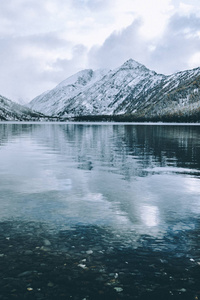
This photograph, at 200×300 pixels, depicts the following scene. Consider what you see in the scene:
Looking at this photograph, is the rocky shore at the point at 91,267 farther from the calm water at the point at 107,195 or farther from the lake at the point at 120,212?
the calm water at the point at 107,195

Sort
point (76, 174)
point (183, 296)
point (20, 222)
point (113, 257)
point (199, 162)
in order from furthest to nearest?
1. point (199, 162)
2. point (76, 174)
3. point (20, 222)
4. point (113, 257)
5. point (183, 296)

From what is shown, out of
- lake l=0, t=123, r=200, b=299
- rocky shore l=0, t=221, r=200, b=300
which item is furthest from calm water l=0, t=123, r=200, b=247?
rocky shore l=0, t=221, r=200, b=300

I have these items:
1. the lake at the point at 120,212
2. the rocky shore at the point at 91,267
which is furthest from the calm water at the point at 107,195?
the rocky shore at the point at 91,267

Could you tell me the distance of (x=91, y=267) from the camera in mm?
12195

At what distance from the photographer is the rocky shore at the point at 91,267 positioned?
1067cm

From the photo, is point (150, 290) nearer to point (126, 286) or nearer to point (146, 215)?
point (126, 286)

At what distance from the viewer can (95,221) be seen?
57.6ft

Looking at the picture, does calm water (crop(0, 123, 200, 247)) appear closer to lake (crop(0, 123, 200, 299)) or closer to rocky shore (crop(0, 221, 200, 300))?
lake (crop(0, 123, 200, 299))

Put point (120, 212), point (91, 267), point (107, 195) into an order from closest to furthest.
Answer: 1. point (91, 267)
2. point (120, 212)
3. point (107, 195)

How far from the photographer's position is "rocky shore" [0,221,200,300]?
10.7m

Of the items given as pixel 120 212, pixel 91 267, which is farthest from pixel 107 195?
pixel 91 267

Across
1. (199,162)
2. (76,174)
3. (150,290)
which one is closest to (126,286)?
(150,290)

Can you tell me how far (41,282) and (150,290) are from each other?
376cm

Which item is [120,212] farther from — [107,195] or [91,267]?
[91,267]
